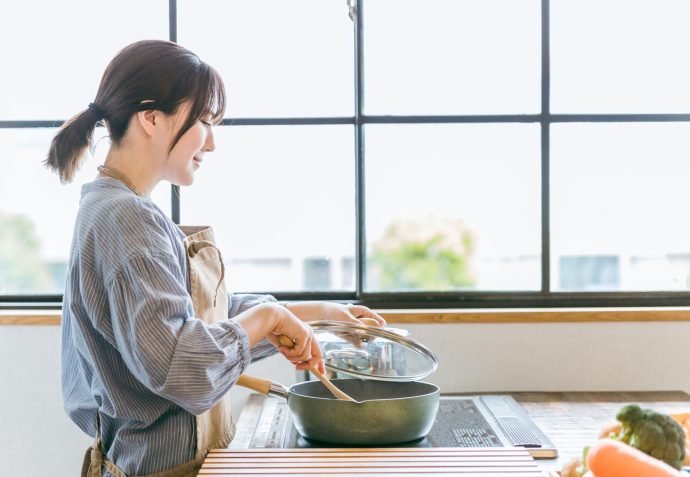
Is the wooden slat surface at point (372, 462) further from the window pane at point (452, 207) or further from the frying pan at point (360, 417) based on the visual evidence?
the window pane at point (452, 207)

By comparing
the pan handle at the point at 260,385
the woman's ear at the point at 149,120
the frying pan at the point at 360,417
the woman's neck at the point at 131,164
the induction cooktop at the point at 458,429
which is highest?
the woman's ear at the point at 149,120

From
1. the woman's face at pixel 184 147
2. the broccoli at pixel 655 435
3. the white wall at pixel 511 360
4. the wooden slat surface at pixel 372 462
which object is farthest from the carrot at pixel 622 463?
the white wall at pixel 511 360

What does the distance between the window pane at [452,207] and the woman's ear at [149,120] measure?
1.17 metres

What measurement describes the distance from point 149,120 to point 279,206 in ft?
3.78

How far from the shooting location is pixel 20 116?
247cm

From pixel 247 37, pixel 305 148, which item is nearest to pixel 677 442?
pixel 305 148

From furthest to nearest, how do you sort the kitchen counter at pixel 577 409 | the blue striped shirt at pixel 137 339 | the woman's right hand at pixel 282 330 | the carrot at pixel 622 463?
the kitchen counter at pixel 577 409
the woman's right hand at pixel 282 330
the blue striped shirt at pixel 137 339
the carrot at pixel 622 463

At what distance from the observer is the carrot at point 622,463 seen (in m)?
0.94

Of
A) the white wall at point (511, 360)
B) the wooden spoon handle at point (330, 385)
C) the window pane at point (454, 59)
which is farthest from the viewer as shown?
the window pane at point (454, 59)

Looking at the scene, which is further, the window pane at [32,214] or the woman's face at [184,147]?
the window pane at [32,214]

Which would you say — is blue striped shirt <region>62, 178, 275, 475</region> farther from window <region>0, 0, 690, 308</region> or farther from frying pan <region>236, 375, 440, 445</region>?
window <region>0, 0, 690, 308</region>

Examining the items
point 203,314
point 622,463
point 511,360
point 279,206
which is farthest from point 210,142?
point 511,360

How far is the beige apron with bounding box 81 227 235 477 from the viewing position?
1.30 meters

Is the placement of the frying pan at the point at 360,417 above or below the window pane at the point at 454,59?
below
